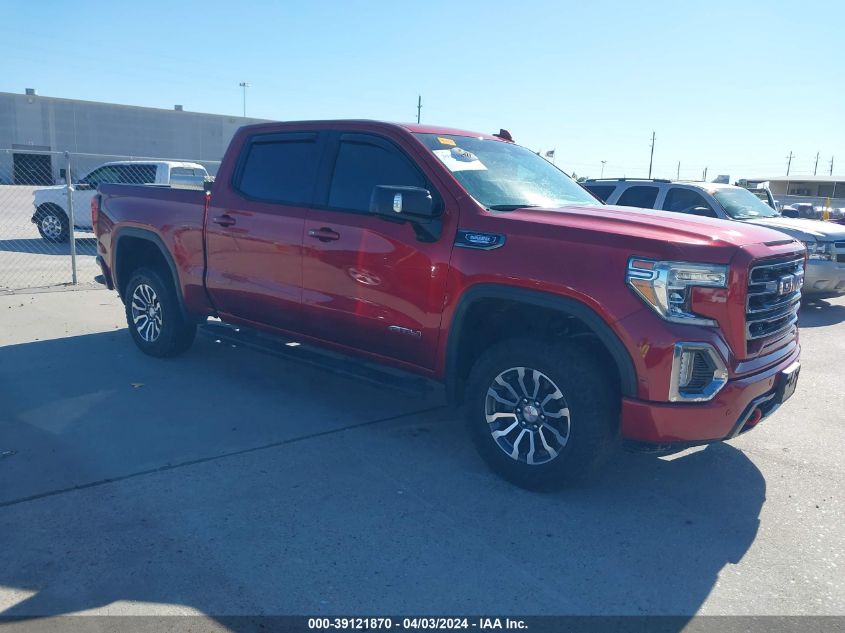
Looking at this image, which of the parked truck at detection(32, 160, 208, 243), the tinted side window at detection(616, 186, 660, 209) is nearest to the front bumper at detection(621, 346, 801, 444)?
the tinted side window at detection(616, 186, 660, 209)

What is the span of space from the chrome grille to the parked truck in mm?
12564

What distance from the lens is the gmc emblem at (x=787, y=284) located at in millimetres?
4109

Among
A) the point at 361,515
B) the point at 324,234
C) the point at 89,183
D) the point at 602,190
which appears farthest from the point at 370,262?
the point at 89,183

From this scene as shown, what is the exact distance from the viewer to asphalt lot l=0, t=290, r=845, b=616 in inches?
125

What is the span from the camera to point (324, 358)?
208 inches

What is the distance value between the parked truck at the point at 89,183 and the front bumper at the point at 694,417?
12.7 metres

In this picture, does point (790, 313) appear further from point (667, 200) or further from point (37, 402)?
point (667, 200)

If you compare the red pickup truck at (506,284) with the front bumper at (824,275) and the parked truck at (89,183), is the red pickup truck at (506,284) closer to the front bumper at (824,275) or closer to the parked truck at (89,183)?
the front bumper at (824,275)

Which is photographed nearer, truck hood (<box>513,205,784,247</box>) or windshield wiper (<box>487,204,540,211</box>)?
truck hood (<box>513,205,784,247</box>)

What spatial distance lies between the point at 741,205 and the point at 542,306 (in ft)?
25.7

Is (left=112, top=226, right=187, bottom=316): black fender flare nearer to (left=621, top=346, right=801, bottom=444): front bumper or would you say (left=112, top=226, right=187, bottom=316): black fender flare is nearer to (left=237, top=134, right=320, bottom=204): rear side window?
(left=237, top=134, right=320, bottom=204): rear side window

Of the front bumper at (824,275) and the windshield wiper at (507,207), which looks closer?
the windshield wiper at (507,207)

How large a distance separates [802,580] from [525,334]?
1891mm

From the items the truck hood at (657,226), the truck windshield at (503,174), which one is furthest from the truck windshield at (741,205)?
the truck hood at (657,226)
